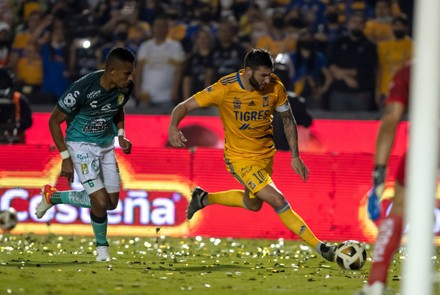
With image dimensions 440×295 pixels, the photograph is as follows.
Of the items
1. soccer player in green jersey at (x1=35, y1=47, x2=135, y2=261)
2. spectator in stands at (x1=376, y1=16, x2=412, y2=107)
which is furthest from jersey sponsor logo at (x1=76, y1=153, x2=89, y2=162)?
spectator in stands at (x1=376, y1=16, x2=412, y2=107)

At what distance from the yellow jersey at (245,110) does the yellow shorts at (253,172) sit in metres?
0.06

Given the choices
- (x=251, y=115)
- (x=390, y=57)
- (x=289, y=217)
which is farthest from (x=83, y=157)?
(x=390, y=57)

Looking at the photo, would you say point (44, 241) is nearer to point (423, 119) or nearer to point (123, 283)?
point (123, 283)

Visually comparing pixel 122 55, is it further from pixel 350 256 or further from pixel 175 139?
pixel 350 256

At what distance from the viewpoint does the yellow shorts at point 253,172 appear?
12180 mm

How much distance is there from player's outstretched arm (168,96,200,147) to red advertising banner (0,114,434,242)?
3662 millimetres

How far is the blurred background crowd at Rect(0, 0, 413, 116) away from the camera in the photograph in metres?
19.1

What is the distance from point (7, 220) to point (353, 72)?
6881 mm

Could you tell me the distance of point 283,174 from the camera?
15.6m

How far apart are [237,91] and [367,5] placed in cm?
874

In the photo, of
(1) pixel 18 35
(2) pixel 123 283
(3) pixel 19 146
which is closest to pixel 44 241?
(3) pixel 19 146

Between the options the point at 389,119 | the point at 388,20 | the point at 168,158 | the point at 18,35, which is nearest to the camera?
the point at 389,119

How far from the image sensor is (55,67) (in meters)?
20.5

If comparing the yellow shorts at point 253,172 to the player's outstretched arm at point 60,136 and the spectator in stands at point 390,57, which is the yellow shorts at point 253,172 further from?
the spectator in stands at point 390,57
